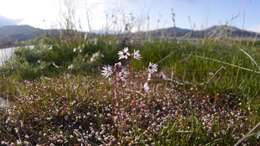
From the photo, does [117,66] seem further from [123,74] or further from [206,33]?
[206,33]

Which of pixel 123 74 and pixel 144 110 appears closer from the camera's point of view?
pixel 123 74

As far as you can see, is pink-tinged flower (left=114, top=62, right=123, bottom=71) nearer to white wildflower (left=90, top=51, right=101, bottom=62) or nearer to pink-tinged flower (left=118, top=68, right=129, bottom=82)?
pink-tinged flower (left=118, top=68, right=129, bottom=82)

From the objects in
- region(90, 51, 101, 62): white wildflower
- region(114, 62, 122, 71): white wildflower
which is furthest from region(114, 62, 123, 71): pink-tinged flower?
region(90, 51, 101, 62): white wildflower

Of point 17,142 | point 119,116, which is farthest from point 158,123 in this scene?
point 17,142

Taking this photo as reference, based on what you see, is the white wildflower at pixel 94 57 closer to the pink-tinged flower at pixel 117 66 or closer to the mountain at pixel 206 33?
the mountain at pixel 206 33

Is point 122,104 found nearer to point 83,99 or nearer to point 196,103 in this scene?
point 83,99

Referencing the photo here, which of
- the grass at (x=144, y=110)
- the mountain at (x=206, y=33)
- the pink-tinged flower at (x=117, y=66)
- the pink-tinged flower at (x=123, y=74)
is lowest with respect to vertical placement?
the grass at (x=144, y=110)

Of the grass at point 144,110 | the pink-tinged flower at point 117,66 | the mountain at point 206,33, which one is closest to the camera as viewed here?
the pink-tinged flower at point 117,66

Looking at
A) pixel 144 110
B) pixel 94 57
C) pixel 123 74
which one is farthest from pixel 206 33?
pixel 123 74

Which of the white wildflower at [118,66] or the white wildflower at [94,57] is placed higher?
the white wildflower at [118,66]

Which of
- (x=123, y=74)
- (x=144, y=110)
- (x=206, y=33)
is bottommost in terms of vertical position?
(x=144, y=110)

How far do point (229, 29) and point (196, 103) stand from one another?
678 centimetres

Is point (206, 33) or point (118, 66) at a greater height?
point (118, 66)

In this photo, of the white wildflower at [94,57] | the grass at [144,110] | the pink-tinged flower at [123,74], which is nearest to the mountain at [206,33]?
the white wildflower at [94,57]
